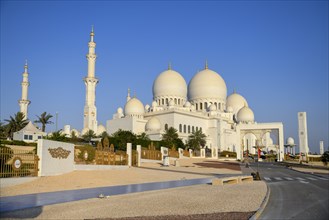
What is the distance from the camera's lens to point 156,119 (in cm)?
6975

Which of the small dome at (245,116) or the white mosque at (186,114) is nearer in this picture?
the white mosque at (186,114)

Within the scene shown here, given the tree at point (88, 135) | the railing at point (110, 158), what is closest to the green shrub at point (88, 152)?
the railing at point (110, 158)

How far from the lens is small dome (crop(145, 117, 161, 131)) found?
6812cm

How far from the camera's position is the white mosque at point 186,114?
218 feet

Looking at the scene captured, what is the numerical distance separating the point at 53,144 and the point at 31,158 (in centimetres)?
245

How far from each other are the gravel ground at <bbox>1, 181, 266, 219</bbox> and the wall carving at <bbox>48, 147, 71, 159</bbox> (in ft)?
31.6

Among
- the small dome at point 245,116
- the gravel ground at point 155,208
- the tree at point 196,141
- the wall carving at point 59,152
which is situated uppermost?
the small dome at point 245,116

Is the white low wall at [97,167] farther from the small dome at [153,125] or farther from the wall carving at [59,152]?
the small dome at [153,125]

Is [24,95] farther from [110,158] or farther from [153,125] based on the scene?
[110,158]

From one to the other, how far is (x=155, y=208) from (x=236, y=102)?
293ft

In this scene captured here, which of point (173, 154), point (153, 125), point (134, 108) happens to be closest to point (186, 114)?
point (153, 125)

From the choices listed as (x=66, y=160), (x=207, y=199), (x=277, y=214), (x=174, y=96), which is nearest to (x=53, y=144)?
(x=66, y=160)

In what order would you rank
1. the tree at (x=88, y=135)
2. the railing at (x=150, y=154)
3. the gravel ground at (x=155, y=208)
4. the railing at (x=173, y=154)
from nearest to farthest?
the gravel ground at (x=155, y=208) < the railing at (x=150, y=154) < the railing at (x=173, y=154) < the tree at (x=88, y=135)

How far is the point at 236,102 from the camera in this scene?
319 ft
